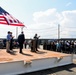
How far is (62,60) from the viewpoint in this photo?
16938 millimetres

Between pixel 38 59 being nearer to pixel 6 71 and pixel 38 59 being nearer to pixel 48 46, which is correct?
pixel 6 71

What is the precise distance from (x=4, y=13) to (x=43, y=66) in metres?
4.55

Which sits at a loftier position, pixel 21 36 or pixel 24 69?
pixel 21 36

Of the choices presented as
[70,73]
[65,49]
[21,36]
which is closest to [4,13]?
[21,36]

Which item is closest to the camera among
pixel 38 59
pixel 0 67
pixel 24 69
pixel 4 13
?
pixel 0 67

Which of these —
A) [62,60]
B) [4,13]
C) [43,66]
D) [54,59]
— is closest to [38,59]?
[43,66]

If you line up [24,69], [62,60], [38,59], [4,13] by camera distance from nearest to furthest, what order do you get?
1. [24,69]
2. [38,59]
3. [4,13]
4. [62,60]

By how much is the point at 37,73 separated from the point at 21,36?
3.57 metres

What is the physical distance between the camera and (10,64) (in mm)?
12734

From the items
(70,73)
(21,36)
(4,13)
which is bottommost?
(70,73)

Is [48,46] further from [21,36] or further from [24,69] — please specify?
[24,69]

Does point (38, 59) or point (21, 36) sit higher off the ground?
point (21, 36)

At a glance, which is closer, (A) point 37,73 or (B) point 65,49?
(A) point 37,73

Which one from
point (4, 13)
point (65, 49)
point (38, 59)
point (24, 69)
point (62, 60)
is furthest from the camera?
point (65, 49)
